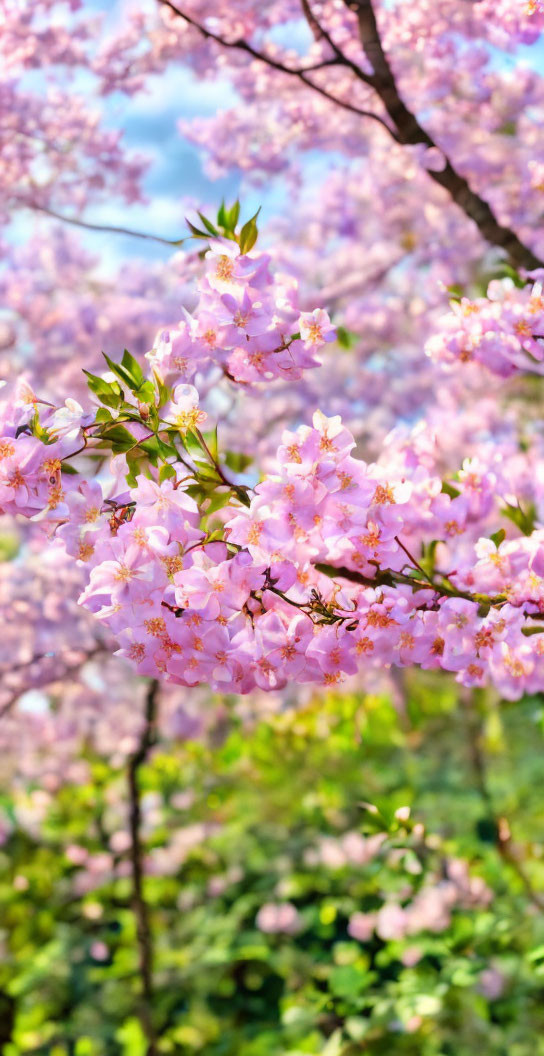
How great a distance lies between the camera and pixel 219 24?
4570 mm

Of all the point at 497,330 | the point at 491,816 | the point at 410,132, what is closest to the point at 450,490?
the point at 497,330

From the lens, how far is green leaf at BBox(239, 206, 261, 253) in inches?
63.8

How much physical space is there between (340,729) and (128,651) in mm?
4958

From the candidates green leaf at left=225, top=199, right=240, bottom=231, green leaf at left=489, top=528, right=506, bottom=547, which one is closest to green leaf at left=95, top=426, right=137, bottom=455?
green leaf at left=225, top=199, right=240, bottom=231

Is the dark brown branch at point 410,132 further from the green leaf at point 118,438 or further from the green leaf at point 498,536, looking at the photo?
the green leaf at point 118,438

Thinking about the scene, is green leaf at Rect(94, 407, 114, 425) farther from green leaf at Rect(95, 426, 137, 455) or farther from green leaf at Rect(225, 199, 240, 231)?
green leaf at Rect(225, 199, 240, 231)

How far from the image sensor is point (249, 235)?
1628 millimetres

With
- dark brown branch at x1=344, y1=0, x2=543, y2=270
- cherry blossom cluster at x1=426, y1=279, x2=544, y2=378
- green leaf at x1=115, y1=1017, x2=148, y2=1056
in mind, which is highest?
dark brown branch at x1=344, y1=0, x2=543, y2=270

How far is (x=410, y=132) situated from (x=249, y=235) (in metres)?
1.20

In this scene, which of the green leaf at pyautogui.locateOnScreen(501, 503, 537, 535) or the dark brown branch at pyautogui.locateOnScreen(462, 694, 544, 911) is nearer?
the green leaf at pyautogui.locateOnScreen(501, 503, 537, 535)

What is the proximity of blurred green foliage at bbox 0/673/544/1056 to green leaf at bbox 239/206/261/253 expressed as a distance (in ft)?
4.64

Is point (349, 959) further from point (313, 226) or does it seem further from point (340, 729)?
point (313, 226)

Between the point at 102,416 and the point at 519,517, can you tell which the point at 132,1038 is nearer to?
the point at 519,517

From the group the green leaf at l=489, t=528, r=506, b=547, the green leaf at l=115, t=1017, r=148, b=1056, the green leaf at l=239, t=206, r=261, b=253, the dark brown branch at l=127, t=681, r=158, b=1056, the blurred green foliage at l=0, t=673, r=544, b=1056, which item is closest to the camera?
the green leaf at l=239, t=206, r=261, b=253
